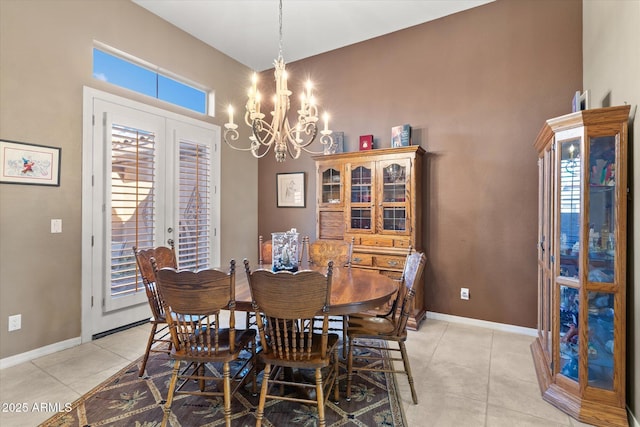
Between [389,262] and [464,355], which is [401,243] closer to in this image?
[389,262]

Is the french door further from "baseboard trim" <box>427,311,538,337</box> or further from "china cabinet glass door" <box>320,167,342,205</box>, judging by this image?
"baseboard trim" <box>427,311,538,337</box>

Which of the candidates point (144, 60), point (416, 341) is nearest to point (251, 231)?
point (144, 60)

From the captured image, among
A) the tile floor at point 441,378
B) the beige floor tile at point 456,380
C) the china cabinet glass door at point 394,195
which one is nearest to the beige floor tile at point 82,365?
the tile floor at point 441,378

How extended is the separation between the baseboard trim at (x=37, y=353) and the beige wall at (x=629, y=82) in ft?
14.4

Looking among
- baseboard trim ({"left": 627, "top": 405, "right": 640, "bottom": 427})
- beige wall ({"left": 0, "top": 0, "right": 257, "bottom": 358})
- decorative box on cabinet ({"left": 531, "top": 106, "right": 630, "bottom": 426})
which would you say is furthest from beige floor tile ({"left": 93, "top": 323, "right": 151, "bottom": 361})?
baseboard trim ({"left": 627, "top": 405, "right": 640, "bottom": 427})

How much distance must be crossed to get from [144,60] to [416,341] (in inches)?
168

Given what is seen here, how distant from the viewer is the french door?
10.6ft

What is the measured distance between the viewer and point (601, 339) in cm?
204

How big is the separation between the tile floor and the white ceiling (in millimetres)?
3576

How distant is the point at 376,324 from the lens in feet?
7.66

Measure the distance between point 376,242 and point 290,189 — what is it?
178 centimetres

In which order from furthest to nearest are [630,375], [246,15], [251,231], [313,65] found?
[251,231], [313,65], [246,15], [630,375]

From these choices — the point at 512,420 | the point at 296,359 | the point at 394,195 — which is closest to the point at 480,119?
the point at 394,195

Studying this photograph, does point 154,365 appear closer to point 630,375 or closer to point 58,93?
point 58,93
